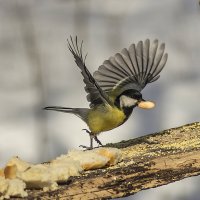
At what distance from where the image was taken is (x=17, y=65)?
480 centimetres

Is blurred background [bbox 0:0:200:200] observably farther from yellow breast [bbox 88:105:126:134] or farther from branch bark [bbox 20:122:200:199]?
branch bark [bbox 20:122:200:199]

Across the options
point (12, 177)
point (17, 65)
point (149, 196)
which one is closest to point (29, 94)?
point (17, 65)

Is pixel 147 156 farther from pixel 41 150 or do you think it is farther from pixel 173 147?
pixel 41 150

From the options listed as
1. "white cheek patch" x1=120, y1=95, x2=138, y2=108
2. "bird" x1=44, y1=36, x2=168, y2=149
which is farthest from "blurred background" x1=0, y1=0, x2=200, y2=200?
"white cheek patch" x1=120, y1=95, x2=138, y2=108

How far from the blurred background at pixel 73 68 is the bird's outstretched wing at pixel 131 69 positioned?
4.93ft

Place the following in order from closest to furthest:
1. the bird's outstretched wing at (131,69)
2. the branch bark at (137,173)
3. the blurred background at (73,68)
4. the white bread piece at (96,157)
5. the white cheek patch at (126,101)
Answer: the branch bark at (137,173) < the white bread piece at (96,157) < the white cheek patch at (126,101) < the bird's outstretched wing at (131,69) < the blurred background at (73,68)

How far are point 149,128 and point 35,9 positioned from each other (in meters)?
0.93

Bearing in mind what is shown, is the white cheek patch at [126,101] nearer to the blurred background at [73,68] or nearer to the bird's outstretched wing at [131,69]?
the bird's outstretched wing at [131,69]

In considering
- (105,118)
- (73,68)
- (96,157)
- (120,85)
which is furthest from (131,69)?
(73,68)

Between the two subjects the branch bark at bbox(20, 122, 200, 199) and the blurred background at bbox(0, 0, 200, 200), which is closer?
the branch bark at bbox(20, 122, 200, 199)

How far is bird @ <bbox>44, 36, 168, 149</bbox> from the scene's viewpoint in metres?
2.99

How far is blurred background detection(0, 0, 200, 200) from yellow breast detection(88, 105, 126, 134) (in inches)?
59.7

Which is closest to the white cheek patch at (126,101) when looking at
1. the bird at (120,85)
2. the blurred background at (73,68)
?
the bird at (120,85)

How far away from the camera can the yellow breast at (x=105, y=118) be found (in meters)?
3.01
